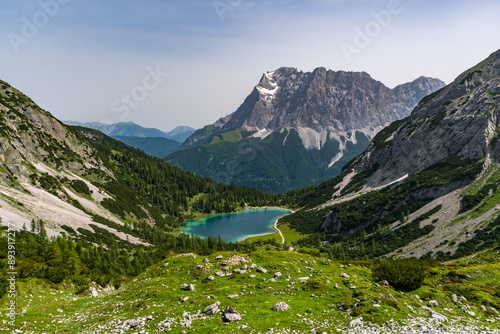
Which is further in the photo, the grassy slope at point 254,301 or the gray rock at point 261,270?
the gray rock at point 261,270

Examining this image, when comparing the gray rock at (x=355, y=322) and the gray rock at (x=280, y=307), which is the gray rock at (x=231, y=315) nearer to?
→ the gray rock at (x=280, y=307)

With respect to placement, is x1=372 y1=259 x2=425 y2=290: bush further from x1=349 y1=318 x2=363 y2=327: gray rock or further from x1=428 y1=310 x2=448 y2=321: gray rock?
x1=349 y1=318 x2=363 y2=327: gray rock

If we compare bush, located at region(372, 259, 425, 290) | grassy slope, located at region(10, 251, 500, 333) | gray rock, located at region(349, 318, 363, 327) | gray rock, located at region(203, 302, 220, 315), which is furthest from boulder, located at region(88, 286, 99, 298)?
bush, located at region(372, 259, 425, 290)

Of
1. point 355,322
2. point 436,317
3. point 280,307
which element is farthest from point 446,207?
point 280,307

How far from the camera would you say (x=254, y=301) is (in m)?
27.7

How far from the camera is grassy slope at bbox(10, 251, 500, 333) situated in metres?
23.6

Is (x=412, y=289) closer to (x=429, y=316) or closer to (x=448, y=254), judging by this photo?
(x=429, y=316)

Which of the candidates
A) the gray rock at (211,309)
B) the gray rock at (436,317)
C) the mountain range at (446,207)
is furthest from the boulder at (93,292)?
the mountain range at (446,207)

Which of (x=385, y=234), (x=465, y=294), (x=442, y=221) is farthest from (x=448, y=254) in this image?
(x=465, y=294)

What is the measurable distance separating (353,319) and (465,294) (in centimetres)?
1737

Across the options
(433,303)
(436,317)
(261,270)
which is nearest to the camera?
(436,317)

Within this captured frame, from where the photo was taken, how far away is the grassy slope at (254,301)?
23.6 metres

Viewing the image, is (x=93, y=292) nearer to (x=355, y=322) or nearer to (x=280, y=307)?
(x=280, y=307)

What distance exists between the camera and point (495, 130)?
172 meters
